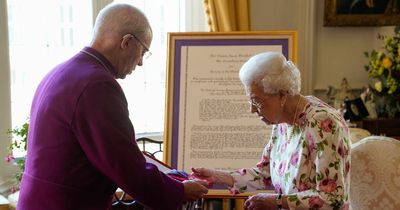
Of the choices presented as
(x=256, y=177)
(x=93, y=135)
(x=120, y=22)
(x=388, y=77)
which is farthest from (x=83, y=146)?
(x=388, y=77)

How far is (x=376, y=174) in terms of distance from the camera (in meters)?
1.85

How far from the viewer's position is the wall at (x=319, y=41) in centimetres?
382

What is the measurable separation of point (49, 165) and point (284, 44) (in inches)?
59.9

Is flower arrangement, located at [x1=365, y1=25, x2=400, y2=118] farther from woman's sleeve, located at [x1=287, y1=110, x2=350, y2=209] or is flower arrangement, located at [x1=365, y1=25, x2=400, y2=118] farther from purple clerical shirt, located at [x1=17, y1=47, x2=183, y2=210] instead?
purple clerical shirt, located at [x1=17, y1=47, x2=183, y2=210]

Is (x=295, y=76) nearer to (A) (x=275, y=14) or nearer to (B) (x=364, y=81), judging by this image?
(A) (x=275, y=14)

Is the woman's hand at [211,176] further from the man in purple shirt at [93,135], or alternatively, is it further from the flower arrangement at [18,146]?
the flower arrangement at [18,146]

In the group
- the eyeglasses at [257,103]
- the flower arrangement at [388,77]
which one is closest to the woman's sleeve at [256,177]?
the eyeglasses at [257,103]

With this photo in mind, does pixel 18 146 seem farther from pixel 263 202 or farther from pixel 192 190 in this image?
pixel 263 202

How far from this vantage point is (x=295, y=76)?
1.78 meters

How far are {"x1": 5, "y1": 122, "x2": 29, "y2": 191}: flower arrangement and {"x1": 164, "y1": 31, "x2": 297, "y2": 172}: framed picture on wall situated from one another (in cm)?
79

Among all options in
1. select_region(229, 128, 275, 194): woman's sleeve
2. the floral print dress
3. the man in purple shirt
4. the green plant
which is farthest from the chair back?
the green plant

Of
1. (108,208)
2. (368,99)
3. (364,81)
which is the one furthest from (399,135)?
(108,208)

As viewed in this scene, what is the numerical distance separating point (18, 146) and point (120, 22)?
155 centimetres

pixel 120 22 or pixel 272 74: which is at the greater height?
pixel 120 22
